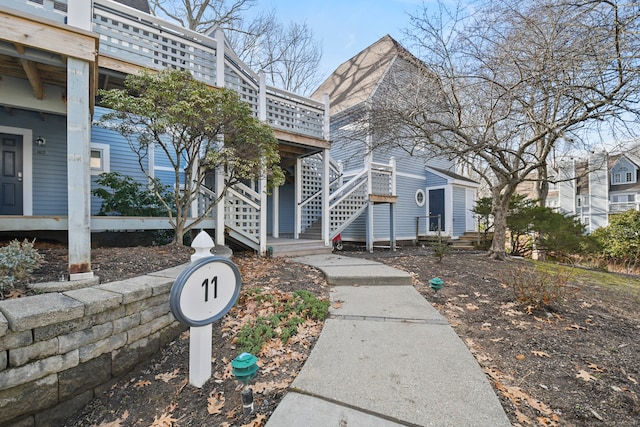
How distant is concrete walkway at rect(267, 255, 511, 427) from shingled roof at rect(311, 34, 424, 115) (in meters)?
8.93

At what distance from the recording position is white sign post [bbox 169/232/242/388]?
204cm

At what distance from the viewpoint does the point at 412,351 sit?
8.27ft

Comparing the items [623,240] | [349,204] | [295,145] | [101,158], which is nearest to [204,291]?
[295,145]

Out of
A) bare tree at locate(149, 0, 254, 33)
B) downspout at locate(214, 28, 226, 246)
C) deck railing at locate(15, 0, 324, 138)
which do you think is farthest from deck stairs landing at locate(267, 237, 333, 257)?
bare tree at locate(149, 0, 254, 33)

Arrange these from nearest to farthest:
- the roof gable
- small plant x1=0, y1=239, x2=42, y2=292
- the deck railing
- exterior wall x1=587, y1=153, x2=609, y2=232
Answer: small plant x1=0, y1=239, x2=42, y2=292, the deck railing, the roof gable, exterior wall x1=587, y1=153, x2=609, y2=232

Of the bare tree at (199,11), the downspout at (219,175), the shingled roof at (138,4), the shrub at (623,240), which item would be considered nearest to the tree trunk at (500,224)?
the shrub at (623,240)

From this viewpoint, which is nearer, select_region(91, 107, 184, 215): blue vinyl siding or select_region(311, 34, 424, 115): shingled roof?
select_region(91, 107, 184, 215): blue vinyl siding

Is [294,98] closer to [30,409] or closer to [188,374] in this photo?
[188,374]

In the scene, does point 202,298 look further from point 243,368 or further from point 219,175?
point 219,175

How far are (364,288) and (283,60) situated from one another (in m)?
17.1

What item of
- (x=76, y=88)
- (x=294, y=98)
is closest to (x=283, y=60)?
(x=294, y=98)

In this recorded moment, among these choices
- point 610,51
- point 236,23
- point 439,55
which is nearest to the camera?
point 610,51

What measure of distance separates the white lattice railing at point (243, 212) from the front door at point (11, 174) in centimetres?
438

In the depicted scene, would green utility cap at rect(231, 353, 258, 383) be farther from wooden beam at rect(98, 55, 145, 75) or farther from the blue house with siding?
wooden beam at rect(98, 55, 145, 75)
